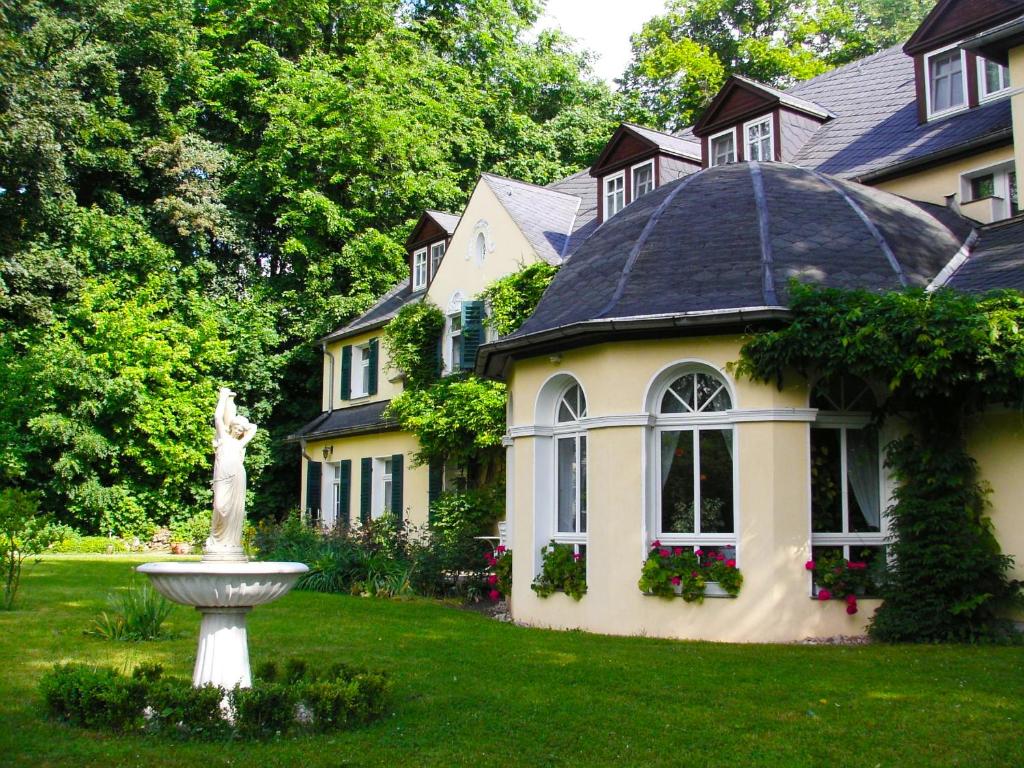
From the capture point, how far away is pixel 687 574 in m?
11.1

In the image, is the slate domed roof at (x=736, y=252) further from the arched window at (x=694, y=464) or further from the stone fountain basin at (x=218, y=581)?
the stone fountain basin at (x=218, y=581)

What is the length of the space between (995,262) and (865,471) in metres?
2.99

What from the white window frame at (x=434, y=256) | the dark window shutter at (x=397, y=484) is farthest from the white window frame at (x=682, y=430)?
the white window frame at (x=434, y=256)

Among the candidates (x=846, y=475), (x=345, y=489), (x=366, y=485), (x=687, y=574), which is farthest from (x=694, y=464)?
(x=345, y=489)

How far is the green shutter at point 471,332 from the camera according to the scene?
67.7 feet

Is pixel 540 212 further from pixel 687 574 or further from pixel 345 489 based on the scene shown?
pixel 687 574

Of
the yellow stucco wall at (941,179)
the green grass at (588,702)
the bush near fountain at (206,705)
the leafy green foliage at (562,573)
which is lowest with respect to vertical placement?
the green grass at (588,702)

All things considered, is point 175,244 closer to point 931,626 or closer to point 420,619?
point 420,619

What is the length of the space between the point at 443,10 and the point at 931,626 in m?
31.9

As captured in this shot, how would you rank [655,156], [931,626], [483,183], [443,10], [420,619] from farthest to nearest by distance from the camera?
1. [443,10]
2. [483,183]
3. [655,156]
4. [420,619]
5. [931,626]

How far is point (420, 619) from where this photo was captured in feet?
43.2

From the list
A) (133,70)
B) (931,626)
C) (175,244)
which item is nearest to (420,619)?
(931,626)

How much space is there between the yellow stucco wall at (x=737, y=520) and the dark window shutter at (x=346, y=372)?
15.2 m

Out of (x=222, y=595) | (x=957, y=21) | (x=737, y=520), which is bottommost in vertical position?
(x=222, y=595)
